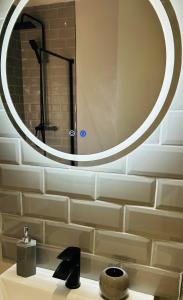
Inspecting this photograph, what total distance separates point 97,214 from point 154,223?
17 centimetres

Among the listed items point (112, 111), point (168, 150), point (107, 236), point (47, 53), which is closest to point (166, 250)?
point (107, 236)

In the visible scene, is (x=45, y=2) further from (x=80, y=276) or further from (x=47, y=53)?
(x=80, y=276)

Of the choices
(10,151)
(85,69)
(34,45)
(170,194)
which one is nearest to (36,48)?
(34,45)

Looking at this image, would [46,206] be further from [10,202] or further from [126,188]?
[126,188]

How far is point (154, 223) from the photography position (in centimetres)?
73

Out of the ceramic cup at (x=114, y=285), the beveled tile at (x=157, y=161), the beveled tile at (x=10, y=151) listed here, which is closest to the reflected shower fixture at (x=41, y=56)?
the beveled tile at (x=10, y=151)

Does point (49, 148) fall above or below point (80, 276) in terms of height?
above

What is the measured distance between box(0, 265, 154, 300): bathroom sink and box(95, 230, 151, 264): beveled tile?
109 millimetres

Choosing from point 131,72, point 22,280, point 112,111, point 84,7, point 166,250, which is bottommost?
point 22,280

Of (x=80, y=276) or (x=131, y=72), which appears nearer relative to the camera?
(x=131, y=72)

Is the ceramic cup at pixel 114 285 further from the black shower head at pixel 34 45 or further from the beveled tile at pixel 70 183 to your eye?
the black shower head at pixel 34 45

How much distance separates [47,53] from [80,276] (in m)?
0.73

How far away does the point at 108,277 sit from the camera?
0.72 meters

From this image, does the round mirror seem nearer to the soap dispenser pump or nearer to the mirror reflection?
the mirror reflection
